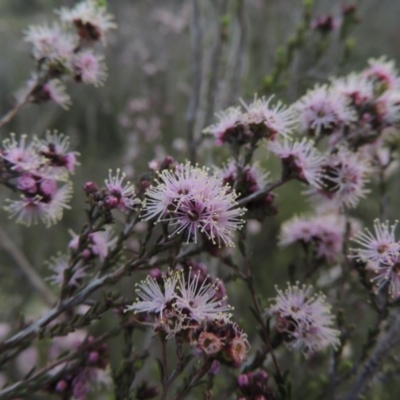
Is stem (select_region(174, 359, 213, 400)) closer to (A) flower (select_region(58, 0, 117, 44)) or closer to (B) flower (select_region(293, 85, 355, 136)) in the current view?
(B) flower (select_region(293, 85, 355, 136))

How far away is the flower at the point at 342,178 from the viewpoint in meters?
1.51

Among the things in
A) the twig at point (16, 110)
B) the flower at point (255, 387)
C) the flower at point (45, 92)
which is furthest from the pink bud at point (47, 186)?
the flower at point (255, 387)

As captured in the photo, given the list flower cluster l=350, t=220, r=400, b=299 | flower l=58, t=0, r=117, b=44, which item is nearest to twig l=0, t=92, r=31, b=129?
flower l=58, t=0, r=117, b=44

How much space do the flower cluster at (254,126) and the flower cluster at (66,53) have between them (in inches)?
21.5

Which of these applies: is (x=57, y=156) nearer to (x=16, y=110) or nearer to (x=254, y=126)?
(x=16, y=110)

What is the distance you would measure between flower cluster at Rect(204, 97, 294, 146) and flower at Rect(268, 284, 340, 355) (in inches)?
18.5

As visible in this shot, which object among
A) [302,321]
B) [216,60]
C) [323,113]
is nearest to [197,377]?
[302,321]

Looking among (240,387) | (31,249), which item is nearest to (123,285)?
(31,249)

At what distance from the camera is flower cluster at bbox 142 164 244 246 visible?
1.15 metres

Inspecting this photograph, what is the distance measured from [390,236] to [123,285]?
2398 millimetres

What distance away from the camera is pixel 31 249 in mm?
4410

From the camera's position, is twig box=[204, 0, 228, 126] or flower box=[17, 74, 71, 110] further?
twig box=[204, 0, 228, 126]

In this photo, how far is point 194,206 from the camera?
3.82ft

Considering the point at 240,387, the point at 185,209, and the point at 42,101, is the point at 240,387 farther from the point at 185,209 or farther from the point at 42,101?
the point at 42,101
